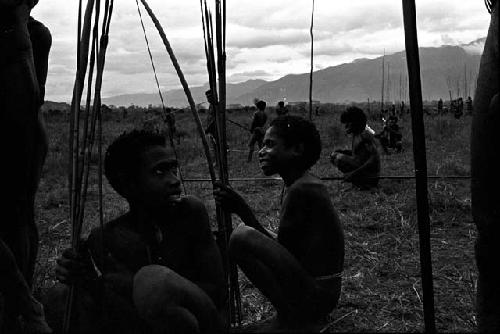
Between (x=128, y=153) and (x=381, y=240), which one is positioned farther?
(x=381, y=240)

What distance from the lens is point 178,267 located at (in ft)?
7.20

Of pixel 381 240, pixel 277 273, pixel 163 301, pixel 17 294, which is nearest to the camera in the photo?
pixel 163 301

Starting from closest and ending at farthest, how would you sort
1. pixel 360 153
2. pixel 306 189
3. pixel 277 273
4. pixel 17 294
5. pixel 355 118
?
pixel 17 294
pixel 277 273
pixel 306 189
pixel 355 118
pixel 360 153

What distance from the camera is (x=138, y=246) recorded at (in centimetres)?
212

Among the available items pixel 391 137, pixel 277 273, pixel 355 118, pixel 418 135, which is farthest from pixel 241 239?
pixel 391 137

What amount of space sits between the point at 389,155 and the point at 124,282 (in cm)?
1056

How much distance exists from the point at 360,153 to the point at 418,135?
18.8ft

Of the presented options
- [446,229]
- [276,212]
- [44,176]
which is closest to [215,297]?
[446,229]

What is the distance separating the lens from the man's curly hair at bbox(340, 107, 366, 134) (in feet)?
23.1

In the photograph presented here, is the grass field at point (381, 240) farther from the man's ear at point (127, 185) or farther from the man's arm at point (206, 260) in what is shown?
the man's ear at point (127, 185)

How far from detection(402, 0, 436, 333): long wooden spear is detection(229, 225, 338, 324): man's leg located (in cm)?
75

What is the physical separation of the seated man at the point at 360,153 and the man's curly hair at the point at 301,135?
180 inches

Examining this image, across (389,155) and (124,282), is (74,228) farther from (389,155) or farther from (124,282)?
(389,155)

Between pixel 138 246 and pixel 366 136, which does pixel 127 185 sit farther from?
pixel 366 136
